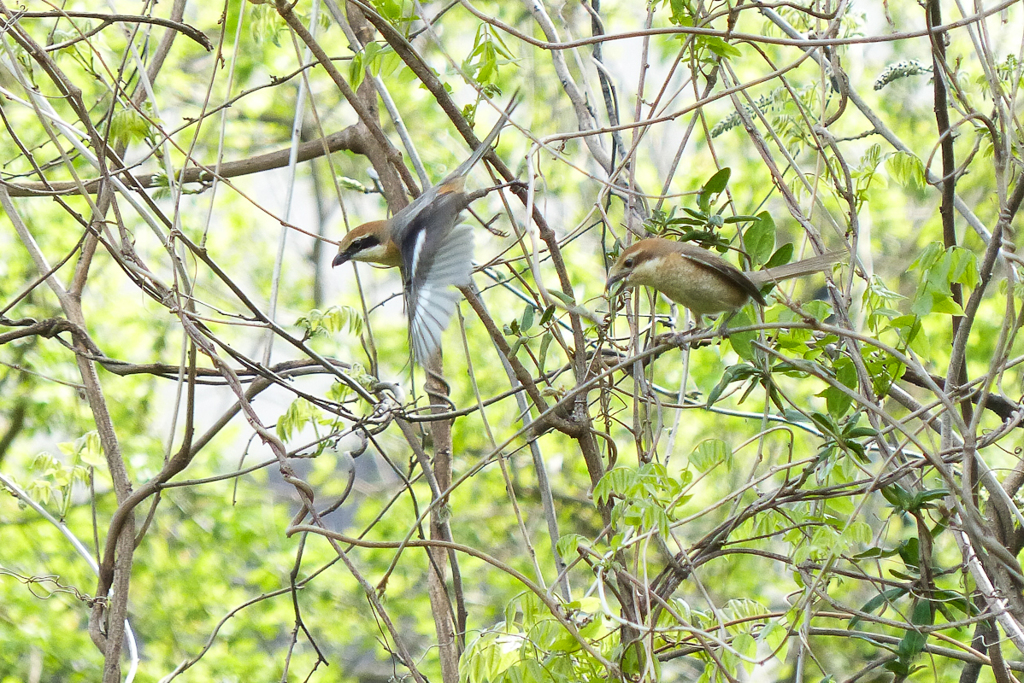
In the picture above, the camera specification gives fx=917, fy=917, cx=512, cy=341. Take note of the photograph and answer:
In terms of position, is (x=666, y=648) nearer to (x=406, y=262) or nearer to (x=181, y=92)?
(x=406, y=262)

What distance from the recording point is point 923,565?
1349 mm

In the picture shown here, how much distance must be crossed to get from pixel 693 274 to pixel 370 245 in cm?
121

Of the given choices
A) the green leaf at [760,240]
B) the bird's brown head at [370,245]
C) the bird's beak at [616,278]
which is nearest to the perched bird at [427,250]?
the bird's brown head at [370,245]

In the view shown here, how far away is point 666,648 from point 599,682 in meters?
0.19

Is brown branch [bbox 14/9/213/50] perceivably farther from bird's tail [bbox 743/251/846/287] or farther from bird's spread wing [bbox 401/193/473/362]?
bird's tail [bbox 743/251/846/287]

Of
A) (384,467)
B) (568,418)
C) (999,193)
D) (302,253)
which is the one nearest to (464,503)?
(384,467)

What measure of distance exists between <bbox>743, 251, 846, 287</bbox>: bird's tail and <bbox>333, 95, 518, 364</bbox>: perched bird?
674 mm

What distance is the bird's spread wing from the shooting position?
77.0 inches

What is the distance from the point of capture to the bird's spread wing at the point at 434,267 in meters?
1.96

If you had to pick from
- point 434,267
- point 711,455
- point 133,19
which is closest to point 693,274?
point 711,455

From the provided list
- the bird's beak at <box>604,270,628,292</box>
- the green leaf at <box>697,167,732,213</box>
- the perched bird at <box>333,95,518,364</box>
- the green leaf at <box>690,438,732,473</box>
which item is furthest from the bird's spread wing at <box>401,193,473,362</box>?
the green leaf at <box>690,438,732,473</box>

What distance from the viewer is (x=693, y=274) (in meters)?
1.42

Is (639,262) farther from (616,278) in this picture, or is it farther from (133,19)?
(133,19)

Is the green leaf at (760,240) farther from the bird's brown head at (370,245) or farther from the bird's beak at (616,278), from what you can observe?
the bird's brown head at (370,245)
